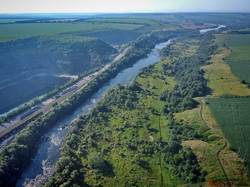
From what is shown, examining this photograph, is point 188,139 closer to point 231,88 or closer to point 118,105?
point 118,105

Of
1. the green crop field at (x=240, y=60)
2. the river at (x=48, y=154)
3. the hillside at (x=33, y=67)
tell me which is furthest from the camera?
the hillside at (x=33, y=67)

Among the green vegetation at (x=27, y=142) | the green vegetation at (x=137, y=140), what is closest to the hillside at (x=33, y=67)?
the green vegetation at (x=27, y=142)

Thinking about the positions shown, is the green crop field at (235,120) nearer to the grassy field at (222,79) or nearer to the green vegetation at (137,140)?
the green vegetation at (137,140)

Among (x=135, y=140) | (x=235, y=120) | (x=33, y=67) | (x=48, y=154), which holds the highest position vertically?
(x=33, y=67)

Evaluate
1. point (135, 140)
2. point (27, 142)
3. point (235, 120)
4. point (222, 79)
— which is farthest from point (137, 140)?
point (222, 79)

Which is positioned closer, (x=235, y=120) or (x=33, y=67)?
(x=235, y=120)

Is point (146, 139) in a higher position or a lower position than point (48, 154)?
higher

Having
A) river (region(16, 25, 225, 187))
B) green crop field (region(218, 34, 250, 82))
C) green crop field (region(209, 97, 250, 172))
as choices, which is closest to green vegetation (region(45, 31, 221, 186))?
river (region(16, 25, 225, 187))

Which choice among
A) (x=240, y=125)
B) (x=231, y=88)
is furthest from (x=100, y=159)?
(x=231, y=88)

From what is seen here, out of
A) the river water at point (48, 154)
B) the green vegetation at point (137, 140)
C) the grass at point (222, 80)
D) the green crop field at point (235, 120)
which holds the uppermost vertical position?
the grass at point (222, 80)

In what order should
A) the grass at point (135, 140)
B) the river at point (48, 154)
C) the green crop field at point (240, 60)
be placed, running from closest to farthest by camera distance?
the grass at point (135, 140) → the river at point (48, 154) → the green crop field at point (240, 60)

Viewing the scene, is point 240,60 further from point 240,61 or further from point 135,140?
point 135,140
